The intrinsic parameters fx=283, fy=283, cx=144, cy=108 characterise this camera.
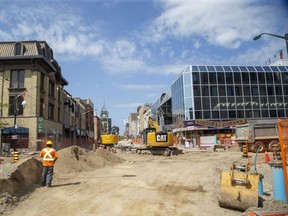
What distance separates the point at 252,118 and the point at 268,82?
7171 millimetres

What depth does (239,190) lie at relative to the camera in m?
7.33

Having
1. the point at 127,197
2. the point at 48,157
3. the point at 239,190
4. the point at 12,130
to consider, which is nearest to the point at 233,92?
the point at 12,130

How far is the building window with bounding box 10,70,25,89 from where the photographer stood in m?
35.8

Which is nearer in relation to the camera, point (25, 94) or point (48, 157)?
point (48, 157)

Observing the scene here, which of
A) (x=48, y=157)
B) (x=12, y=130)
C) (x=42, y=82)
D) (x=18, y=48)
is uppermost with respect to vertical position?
(x=18, y=48)

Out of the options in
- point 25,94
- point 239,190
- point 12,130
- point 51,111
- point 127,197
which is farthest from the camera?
point 51,111

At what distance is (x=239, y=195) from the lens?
7.29 m

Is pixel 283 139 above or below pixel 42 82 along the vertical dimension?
below

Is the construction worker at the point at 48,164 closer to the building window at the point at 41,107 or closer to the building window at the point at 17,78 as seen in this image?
the building window at the point at 41,107

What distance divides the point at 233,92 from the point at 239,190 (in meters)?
43.0

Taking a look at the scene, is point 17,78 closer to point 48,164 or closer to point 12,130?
point 12,130

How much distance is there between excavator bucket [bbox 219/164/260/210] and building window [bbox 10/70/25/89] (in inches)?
1317

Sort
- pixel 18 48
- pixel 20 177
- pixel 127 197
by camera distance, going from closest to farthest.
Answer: pixel 127 197 → pixel 20 177 → pixel 18 48

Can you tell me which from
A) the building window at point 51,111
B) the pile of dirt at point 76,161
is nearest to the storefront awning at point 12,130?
the building window at point 51,111
